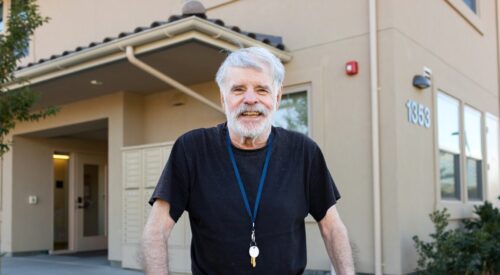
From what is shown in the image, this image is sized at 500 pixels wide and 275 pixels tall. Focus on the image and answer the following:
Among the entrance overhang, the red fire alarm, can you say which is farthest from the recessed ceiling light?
the red fire alarm

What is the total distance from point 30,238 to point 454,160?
27.0ft

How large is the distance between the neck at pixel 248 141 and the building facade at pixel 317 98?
105 inches

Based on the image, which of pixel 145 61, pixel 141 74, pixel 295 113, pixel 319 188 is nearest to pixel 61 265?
pixel 141 74

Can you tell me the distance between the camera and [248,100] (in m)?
2.27

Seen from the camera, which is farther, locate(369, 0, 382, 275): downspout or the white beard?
locate(369, 0, 382, 275): downspout

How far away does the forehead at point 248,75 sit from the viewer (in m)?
2.26

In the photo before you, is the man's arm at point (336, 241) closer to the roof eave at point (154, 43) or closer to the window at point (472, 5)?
the roof eave at point (154, 43)

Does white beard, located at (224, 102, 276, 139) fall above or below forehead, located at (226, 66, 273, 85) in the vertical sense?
below

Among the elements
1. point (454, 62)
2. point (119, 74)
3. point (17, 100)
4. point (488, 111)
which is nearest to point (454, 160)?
point (454, 62)

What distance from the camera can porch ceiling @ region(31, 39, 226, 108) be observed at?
268 inches

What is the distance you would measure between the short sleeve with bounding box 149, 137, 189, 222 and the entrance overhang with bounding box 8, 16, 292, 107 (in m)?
4.04

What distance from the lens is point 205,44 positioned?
649cm

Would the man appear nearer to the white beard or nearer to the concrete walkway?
the white beard

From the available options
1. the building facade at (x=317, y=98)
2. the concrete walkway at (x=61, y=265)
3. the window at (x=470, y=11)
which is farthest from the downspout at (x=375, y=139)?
the concrete walkway at (x=61, y=265)
